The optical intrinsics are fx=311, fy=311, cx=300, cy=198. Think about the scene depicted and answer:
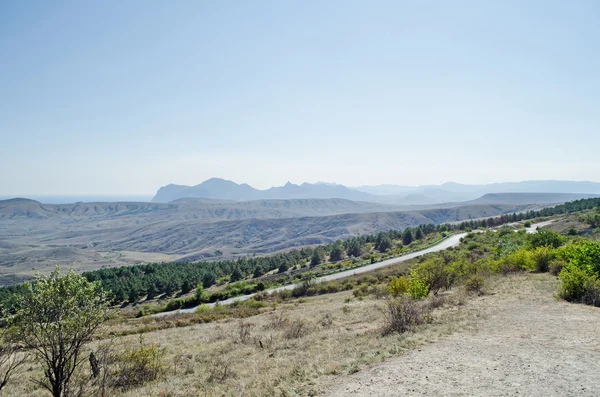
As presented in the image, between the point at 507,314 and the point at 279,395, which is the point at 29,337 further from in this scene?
the point at 507,314

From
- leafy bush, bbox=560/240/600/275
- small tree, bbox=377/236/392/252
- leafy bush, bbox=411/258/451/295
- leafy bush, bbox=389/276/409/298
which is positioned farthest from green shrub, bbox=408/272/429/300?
small tree, bbox=377/236/392/252

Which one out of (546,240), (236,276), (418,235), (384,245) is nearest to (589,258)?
(546,240)

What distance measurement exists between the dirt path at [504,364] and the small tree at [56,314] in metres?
7.56

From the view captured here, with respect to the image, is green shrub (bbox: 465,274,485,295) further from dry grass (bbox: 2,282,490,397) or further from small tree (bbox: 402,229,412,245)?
small tree (bbox: 402,229,412,245)

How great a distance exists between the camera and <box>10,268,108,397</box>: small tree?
8.45 metres

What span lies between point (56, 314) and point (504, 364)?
13504 millimetres

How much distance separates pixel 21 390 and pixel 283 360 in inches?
433

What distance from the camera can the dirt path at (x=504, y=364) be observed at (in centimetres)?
852

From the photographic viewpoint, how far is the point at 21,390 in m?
13.0

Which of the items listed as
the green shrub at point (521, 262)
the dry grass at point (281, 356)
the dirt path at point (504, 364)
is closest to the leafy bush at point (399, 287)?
the dry grass at point (281, 356)

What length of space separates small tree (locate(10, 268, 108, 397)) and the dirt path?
7564 mm

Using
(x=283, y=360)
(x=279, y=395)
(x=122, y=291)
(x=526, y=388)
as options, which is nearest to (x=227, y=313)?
(x=283, y=360)

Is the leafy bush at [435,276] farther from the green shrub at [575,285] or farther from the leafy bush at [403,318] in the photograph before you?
the leafy bush at [403,318]

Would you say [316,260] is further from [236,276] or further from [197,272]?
[197,272]
